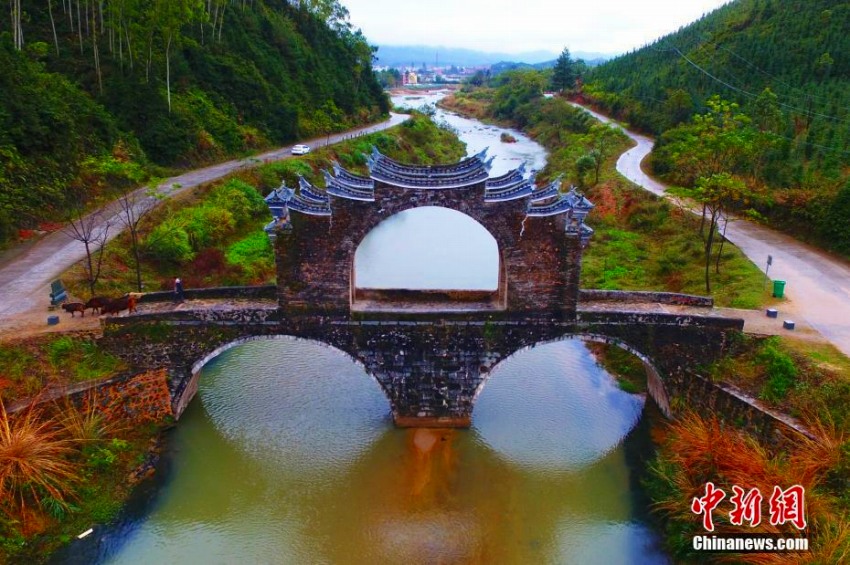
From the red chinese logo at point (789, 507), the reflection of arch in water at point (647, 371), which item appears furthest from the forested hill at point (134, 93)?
the red chinese logo at point (789, 507)

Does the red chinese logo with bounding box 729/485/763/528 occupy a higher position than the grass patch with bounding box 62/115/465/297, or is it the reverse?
the grass patch with bounding box 62/115/465/297

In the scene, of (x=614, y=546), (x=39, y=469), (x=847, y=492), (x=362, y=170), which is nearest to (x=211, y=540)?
(x=39, y=469)

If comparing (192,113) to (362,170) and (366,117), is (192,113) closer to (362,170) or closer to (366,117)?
(362,170)

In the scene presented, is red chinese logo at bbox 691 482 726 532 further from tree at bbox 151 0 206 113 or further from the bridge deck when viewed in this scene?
tree at bbox 151 0 206 113

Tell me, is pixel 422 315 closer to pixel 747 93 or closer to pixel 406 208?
pixel 406 208

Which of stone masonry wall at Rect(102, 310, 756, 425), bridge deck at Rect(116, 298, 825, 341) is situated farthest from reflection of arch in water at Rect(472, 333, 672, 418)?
bridge deck at Rect(116, 298, 825, 341)

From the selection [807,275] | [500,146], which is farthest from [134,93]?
[500,146]

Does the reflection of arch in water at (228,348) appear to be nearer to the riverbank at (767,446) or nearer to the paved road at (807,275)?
the riverbank at (767,446)
